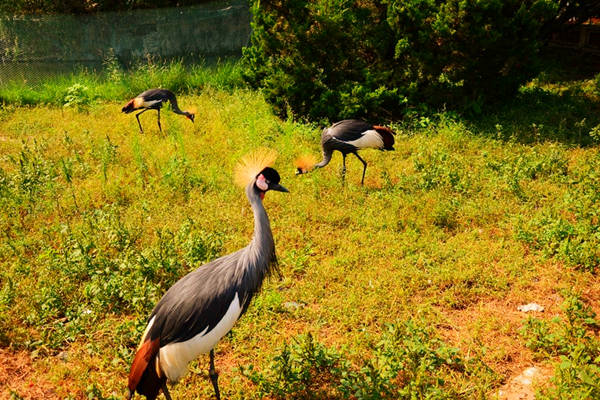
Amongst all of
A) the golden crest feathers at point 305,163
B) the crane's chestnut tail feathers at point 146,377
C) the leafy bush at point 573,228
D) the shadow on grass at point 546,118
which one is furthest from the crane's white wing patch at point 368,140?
the crane's chestnut tail feathers at point 146,377

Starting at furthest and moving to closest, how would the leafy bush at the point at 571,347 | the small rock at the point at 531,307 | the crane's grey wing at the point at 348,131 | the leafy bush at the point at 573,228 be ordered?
the crane's grey wing at the point at 348,131 < the leafy bush at the point at 573,228 < the small rock at the point at 531,307 < the leafy bush at the point at 571,347

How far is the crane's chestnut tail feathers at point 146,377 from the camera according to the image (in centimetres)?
283

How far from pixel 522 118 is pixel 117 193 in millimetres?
7233

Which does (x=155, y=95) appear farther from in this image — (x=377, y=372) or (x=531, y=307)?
(x=531, y=307)

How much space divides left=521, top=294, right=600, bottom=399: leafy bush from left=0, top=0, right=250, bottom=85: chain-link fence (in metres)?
11.2

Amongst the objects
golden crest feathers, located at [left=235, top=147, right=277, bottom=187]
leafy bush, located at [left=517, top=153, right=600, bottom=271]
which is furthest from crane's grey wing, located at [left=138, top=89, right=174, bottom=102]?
leafy bush, located at [left=517, top=153, right=600, bottom=271]

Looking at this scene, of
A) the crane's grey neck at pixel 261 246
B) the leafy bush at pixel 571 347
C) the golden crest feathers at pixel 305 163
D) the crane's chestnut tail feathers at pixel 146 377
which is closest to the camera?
the crane's chestnut tail feathers at pixel 146 377

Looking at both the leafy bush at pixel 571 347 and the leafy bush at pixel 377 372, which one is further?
the leafy bush at pixel 377 372

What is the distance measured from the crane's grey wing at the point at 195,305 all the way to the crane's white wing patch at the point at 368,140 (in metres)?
3.75

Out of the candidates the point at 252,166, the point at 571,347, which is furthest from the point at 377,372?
the point at 252,166

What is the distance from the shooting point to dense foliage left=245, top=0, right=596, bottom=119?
7.87 meters

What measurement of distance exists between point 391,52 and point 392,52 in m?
0.02

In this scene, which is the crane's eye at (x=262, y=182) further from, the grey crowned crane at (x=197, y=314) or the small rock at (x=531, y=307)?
the small rock at (x=531, y=307)

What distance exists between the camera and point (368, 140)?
6.50 m
